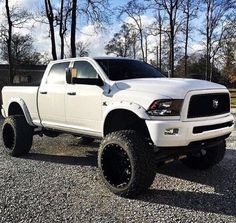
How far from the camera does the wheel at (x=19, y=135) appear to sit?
801 cm

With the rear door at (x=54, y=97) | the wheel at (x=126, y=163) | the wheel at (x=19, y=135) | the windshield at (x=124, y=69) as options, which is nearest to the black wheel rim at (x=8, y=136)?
the wheel at (x=19, y=135)

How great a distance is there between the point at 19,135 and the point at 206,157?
12.2 ft

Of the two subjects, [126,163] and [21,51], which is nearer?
[126,163]

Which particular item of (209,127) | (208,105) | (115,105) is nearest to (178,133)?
(209,127)

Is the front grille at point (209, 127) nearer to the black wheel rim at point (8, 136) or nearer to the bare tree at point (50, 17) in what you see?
the black wheel rim at point (8, 136)

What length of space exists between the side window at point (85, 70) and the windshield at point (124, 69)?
0.17 metres

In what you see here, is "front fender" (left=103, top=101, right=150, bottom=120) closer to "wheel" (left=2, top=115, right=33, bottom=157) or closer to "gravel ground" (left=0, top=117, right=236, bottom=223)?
"gravel ground" (left=0, top=117, right=236, bottom=223)

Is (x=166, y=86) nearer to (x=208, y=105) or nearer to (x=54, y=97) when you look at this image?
(x=208, y=105)

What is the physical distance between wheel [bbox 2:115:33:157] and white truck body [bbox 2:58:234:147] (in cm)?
17

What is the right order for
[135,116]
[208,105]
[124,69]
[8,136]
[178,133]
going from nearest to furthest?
1. [178,133]
2. [208,105]
3. [135,116]
4. [124,69]
5. [8,136]

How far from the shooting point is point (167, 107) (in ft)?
17.1

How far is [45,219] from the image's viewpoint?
15.1 ft

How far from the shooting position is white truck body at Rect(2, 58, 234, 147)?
5211 mm

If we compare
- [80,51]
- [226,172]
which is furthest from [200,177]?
[80,51]
